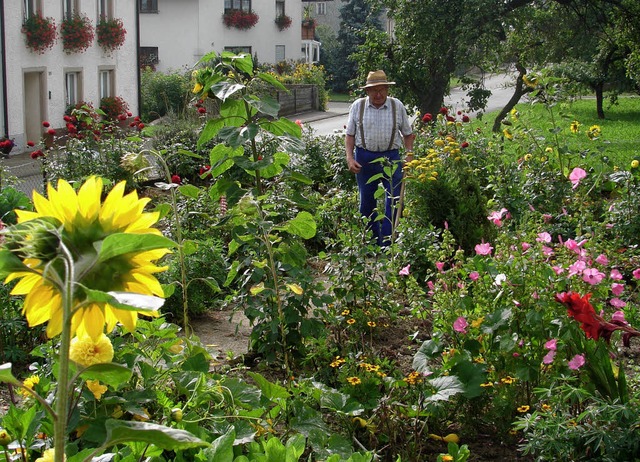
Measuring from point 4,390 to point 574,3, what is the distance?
13102 millimetres

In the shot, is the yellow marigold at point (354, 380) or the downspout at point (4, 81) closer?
the yellow marigold at point (354, 380)

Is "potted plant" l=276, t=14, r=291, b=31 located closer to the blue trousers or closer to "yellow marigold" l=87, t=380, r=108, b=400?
the blue trousers

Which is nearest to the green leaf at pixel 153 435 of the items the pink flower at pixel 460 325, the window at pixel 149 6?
the pink flower at pixel 460 325

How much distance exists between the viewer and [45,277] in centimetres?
108

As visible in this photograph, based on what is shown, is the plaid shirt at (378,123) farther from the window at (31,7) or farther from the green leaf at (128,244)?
the window at (31,7)

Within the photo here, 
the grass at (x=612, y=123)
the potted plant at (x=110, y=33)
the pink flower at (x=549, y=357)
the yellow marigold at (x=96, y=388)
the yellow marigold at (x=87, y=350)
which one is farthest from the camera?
the potted plant at (x=110, y=33)

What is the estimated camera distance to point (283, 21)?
139 feet

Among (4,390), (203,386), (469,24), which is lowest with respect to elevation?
(4,390)

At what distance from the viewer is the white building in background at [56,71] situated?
19672 millimetres

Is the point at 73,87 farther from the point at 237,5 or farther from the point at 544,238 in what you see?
the point at 544,238

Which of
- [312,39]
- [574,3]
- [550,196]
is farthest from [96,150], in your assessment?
[312,39]

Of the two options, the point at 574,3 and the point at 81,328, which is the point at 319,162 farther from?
the point at 81,328

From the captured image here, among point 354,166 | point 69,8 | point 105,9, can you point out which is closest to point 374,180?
point 354,166

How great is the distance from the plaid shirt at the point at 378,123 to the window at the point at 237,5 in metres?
33.2
